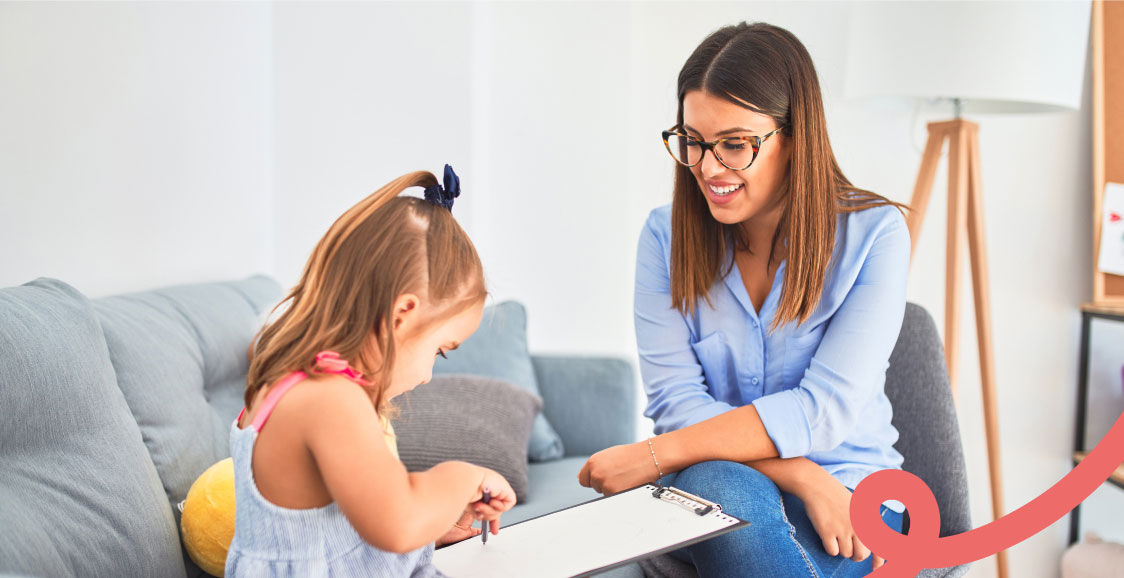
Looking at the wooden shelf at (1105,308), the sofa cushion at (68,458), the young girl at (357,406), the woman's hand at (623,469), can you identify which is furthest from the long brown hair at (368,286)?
the wooden shelf at (1105,308)

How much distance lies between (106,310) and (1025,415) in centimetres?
238

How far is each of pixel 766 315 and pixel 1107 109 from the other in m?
1.53

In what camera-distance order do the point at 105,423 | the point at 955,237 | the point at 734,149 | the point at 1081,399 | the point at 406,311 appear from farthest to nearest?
the point at 1081,399
the point at 955,237
the point at 734,149
the point at 105,423
the point at 406,311

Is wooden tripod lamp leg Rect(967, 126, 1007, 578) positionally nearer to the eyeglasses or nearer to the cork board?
the cork board

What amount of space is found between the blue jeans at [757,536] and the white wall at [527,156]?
4.24ft

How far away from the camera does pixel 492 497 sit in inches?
38.8

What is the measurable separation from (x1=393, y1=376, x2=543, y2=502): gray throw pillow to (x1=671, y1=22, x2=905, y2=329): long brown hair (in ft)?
2.43

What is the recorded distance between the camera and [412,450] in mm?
1787

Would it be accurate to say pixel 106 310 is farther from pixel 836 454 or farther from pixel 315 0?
pixel 315 0

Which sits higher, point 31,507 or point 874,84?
point 874,84

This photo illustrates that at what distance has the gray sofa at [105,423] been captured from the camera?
1039 millimetres

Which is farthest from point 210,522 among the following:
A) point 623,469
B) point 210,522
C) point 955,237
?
point 955,237

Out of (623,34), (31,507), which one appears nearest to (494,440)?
(31,507)

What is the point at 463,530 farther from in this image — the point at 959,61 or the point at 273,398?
the point at 959,61
